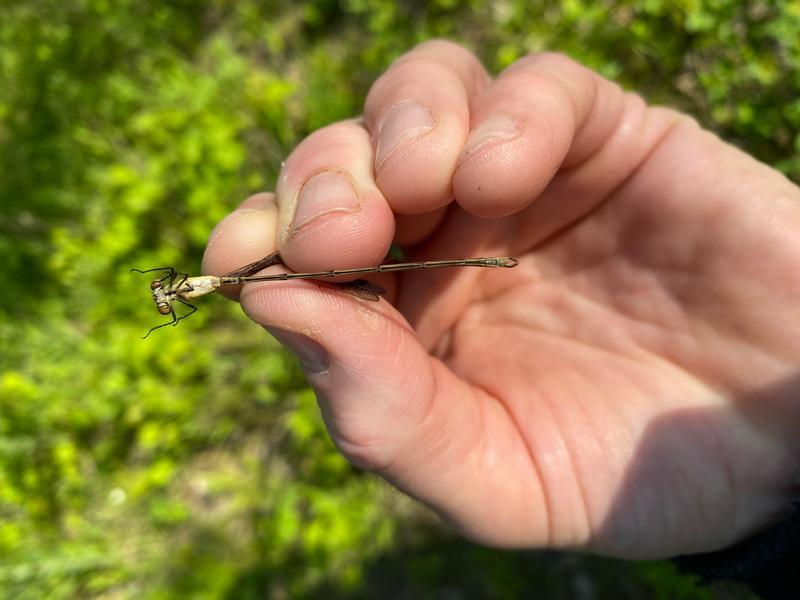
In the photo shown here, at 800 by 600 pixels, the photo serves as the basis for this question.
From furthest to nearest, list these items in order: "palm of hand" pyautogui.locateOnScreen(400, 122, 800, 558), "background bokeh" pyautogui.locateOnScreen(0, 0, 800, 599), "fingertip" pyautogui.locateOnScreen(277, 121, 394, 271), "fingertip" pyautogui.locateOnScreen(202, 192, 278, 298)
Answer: "background bokeh" pyautogui.locateOnScreen(0, 0, 800, 599) < "palm of hand" pyautogui.locateOnScreen(400, 122, 800, 558) < "fingertip" pyautogui.locateOnScreen(202, 192, 278, 298) < "fingertip" pyautogui.locateOnScreen(277, 121, 394, 271)

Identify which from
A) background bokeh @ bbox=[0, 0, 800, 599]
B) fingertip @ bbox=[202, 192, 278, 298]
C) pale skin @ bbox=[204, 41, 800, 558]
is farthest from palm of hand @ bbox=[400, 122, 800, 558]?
background bokeh @ bbox=[0, 0, 800, 599]

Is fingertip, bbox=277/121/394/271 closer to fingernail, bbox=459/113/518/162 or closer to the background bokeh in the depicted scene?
fingernail, bbox=459/113/518/162

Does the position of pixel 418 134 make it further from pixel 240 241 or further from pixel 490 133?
pixel 240 241

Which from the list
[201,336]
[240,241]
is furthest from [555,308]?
[201,336]

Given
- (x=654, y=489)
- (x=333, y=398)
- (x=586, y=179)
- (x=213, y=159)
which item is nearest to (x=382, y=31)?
(x=213, y=159)

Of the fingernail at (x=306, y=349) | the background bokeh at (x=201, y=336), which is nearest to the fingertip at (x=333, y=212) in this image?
the fingernail at (x=306, y=349)

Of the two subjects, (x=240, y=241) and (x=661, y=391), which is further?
(x=661, y=391)

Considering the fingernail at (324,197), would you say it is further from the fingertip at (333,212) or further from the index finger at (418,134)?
the index finger at (418,134)
